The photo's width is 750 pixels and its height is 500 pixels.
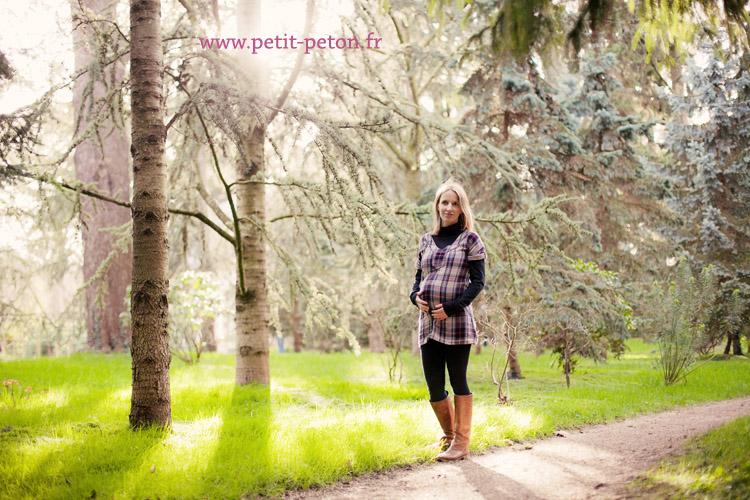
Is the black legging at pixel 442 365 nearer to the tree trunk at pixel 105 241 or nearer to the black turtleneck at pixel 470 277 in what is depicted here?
the black turtleneck at pixel 470 277

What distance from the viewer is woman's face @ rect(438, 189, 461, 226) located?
3965 mm

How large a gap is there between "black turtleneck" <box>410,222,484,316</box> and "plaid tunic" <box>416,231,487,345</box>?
2.0 inches

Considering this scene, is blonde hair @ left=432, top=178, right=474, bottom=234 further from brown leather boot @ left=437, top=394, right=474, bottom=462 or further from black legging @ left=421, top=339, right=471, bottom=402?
brown leather boot @ left=437, top=394, right=474, bottom=462

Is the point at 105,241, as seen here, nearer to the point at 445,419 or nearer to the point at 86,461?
the point at 86,461

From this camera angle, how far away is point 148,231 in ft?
13.1

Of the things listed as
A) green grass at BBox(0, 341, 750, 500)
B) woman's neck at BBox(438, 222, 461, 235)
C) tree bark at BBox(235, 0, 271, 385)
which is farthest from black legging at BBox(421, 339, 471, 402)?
tree bark at BBox(235, 0, 271, 385)

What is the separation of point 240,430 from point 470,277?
6.68ft

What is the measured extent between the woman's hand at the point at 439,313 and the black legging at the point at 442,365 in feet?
0.82

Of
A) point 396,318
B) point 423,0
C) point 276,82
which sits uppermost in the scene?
point 423,0

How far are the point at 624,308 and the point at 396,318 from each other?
360 cm

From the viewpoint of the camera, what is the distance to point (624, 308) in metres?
8.56

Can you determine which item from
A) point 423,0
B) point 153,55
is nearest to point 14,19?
point 153,55

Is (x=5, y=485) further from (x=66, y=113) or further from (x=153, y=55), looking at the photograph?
(x=66, y=113)

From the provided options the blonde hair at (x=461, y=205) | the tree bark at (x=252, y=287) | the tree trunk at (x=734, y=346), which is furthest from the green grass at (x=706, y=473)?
the tree trunk at (x=734, y=346)
